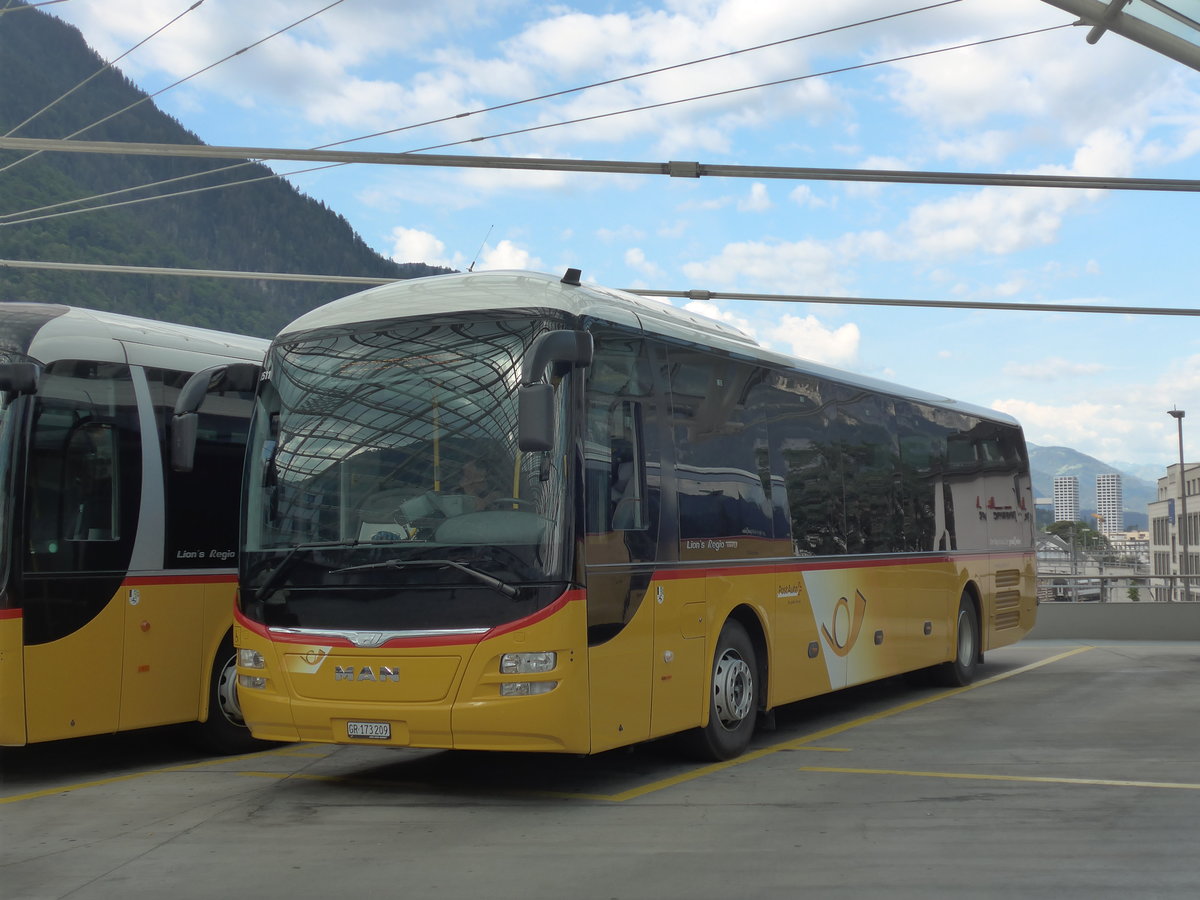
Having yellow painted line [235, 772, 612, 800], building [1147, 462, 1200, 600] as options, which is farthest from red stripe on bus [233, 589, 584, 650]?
building [1147, 462, 1200, 600]

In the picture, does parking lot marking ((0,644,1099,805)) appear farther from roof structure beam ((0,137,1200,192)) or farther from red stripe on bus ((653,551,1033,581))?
roof structure beam ((0,137,1200,192))

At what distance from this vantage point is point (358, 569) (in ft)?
27.7

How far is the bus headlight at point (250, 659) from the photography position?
29.1 feet

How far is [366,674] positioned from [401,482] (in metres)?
1.20

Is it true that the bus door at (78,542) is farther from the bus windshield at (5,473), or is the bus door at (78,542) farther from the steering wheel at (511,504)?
the steering wheel at (511,504)

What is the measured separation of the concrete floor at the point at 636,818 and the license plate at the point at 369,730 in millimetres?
461

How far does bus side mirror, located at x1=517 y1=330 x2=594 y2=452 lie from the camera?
7801 mm

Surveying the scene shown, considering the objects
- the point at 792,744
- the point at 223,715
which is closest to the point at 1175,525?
the point at 792,744

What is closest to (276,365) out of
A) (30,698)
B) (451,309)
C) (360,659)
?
(451,309)

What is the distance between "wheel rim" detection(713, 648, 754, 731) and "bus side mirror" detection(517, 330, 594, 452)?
2915 millimetres

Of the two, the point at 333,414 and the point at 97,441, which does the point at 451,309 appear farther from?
the point at 97,441

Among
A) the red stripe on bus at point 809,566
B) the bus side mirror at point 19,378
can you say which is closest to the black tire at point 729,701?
the red stripe on bus at point 809,566

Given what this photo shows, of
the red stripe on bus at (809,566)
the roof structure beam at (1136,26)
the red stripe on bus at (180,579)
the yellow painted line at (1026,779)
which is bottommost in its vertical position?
the yellow painted line at (1026,779)

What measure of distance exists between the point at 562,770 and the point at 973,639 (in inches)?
331
